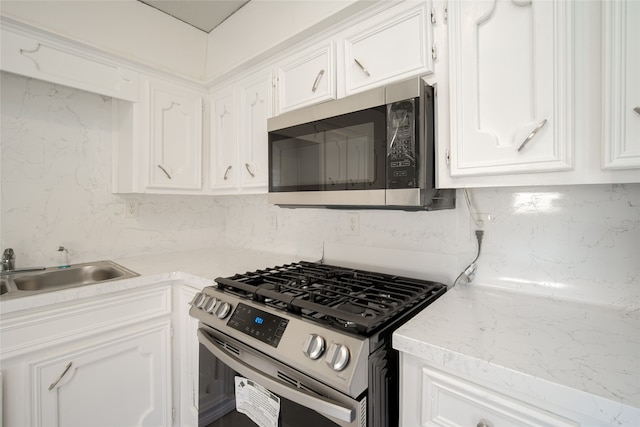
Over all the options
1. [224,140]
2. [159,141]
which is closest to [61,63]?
[159,141]

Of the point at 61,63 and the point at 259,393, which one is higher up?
the point at 61,63

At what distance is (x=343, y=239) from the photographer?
67.0 inches

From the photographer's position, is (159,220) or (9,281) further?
(159,220)

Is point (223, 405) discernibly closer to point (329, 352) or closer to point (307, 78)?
point (329, 352)

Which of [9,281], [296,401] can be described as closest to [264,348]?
[296,401]

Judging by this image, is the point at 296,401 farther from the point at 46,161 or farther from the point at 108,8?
the point at 108,8

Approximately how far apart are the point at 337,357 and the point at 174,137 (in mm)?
1732

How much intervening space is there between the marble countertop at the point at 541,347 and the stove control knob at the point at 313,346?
0.67 feet

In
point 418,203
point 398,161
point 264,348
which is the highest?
point 398,161

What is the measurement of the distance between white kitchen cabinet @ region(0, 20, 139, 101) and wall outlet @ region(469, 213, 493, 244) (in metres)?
1.92

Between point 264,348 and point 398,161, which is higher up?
point 398,161

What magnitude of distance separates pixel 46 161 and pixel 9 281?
67 cm

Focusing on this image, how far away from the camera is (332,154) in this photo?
1261 millimetres

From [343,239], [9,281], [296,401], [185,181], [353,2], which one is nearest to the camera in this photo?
[296,401]
